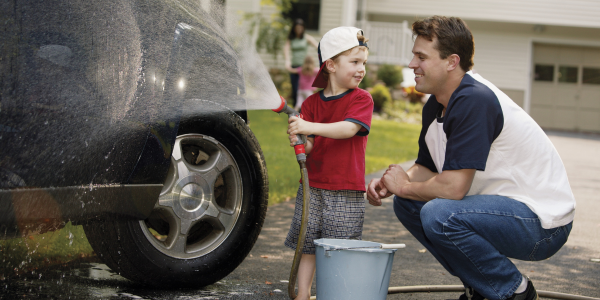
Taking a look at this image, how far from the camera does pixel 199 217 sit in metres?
3.03

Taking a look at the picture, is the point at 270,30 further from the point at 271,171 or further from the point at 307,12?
the point at 271,171

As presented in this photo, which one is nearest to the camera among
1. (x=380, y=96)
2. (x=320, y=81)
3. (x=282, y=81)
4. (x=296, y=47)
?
(x=320, y=81)

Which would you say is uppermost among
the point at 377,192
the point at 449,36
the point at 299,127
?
the point at 449,36

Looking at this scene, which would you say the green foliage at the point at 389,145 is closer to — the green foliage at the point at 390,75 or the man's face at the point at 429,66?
the green foliage at the point at 390,75

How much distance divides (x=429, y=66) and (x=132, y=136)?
1333 millimetres

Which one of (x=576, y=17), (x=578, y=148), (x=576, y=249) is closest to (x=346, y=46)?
(x=576, y=249)

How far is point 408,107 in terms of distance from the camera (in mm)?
16781

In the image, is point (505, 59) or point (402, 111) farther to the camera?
point (505, 59)

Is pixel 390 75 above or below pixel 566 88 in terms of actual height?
above

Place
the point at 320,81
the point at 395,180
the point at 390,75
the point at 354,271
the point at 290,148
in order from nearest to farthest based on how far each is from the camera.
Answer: the point at 354,271, the point at 395,180, the point at 320,81, the point at 290,148, the point at 390,75

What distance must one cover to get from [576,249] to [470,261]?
227 centimetres

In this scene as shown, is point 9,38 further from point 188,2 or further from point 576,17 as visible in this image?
point 576,17

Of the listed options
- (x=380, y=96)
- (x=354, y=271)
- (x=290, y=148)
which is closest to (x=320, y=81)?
(x=354, y=271)

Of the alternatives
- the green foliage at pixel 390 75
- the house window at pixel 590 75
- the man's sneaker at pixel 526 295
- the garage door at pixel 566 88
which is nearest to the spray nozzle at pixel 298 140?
the man's sneaker at pixel 526 295
